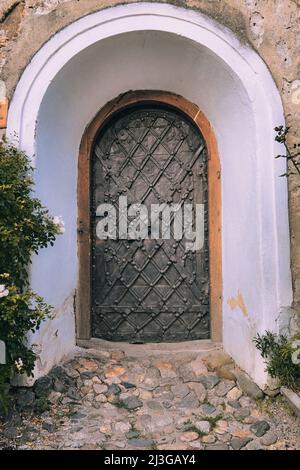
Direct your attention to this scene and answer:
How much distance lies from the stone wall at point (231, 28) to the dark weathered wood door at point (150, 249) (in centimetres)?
92

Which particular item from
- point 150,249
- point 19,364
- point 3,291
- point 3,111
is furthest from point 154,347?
point 3,111

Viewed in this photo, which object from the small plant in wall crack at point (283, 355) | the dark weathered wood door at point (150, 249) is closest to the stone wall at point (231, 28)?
the small plant in wall crack at point (283, 355)

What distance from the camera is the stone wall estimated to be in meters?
3.03

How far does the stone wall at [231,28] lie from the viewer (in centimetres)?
303

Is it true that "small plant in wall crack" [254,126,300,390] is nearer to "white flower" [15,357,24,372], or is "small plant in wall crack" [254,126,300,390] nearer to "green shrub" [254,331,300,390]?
"green shrub" [254,331,300,390]

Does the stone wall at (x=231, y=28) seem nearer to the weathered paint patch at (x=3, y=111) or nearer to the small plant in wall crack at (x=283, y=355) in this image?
the weathered paint patch at (x=3, y=111)

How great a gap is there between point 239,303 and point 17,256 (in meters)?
1.61

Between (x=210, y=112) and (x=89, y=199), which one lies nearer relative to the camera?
(x=210, y=112)

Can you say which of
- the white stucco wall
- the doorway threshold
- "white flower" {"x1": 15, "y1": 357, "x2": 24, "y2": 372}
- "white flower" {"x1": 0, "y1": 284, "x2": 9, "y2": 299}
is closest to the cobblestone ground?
the doorway threshold

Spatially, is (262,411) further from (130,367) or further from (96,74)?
(96,74)

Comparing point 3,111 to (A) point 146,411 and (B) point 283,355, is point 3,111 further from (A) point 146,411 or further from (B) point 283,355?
(B) point 283,355

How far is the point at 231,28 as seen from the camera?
3.07m

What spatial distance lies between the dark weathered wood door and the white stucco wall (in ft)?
0.93
